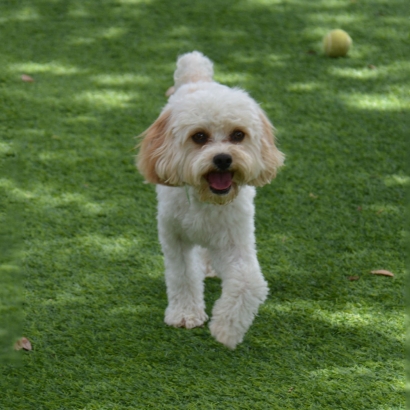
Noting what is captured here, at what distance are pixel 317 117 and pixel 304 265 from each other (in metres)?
1.87

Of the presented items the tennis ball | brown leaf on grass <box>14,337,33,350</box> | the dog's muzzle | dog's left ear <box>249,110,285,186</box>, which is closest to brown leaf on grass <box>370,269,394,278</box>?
dog's left ear <box>249,110,285,186</box>

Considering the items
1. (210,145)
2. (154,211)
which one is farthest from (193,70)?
(154,211)

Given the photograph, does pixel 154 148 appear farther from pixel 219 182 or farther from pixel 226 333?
pixel 226 333

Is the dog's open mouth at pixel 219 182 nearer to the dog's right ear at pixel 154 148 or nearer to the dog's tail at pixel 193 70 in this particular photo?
the dog's right ear at pixel 154 148

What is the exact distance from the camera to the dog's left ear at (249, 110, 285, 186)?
3.51 meters

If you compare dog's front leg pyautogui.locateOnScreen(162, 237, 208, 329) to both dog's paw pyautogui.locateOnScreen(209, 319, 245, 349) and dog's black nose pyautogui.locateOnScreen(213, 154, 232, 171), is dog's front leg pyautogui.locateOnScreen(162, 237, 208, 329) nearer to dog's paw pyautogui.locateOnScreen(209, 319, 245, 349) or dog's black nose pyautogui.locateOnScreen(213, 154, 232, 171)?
dog's paw pyautogui.locateOnScreen(209, 319, 245, 349)

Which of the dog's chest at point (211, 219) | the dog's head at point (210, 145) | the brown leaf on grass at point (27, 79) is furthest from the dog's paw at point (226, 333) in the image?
the brown leaf on grass at point (27, 79)

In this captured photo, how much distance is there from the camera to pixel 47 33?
7215mm

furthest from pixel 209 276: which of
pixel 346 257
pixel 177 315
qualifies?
pixel 346 257

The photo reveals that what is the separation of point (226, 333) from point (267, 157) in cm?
81

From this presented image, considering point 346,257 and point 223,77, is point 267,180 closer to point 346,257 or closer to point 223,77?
point 346,257

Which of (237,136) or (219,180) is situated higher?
(237,136)

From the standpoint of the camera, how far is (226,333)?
11.3 ft

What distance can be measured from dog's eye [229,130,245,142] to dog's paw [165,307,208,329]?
954 mm
